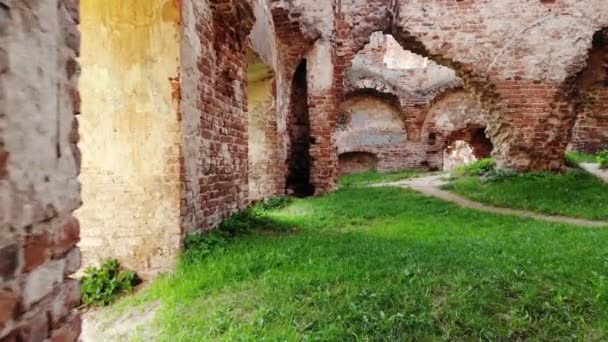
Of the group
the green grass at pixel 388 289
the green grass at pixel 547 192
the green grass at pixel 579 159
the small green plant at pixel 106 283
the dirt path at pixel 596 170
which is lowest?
the small green plant at pixel 106 283

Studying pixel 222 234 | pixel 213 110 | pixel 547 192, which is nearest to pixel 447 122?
pixel 547 192

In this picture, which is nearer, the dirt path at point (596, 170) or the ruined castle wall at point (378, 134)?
the dirt path at point (596, 170)

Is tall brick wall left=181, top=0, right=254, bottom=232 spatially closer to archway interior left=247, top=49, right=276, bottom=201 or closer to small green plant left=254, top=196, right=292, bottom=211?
small green plant left=254, top=196, right=292, bottom=211

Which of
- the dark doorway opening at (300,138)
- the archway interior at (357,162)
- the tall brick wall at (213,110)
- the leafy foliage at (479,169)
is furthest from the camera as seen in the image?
the archway interior at (357,162)

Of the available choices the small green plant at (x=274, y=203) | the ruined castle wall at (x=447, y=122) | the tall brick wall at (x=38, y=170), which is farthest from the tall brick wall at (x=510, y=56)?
the tall brick wall at (x=38, y=170)

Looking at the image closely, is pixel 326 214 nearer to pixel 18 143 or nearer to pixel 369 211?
pixel 369 211

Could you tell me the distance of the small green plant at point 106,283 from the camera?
3836 millimetres

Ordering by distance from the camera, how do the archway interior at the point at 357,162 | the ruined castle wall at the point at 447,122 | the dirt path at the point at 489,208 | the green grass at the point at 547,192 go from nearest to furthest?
the dirt path at the point at 489,208 < the green grass at the point at 547,192 < the ruined castle wall at the point at 447,122 < the archway interior at the point at 357,162

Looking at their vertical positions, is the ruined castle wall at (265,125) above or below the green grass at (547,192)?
above

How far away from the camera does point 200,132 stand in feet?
15.5

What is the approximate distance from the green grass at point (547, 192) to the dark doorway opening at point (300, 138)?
3502 mm

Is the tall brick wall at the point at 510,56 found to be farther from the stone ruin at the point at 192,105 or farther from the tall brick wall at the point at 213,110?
the tall brick wall at the point at 213,110

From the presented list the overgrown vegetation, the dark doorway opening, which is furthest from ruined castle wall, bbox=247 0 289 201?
the overgrown vegetation

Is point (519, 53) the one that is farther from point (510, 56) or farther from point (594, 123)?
point (594, 123)
